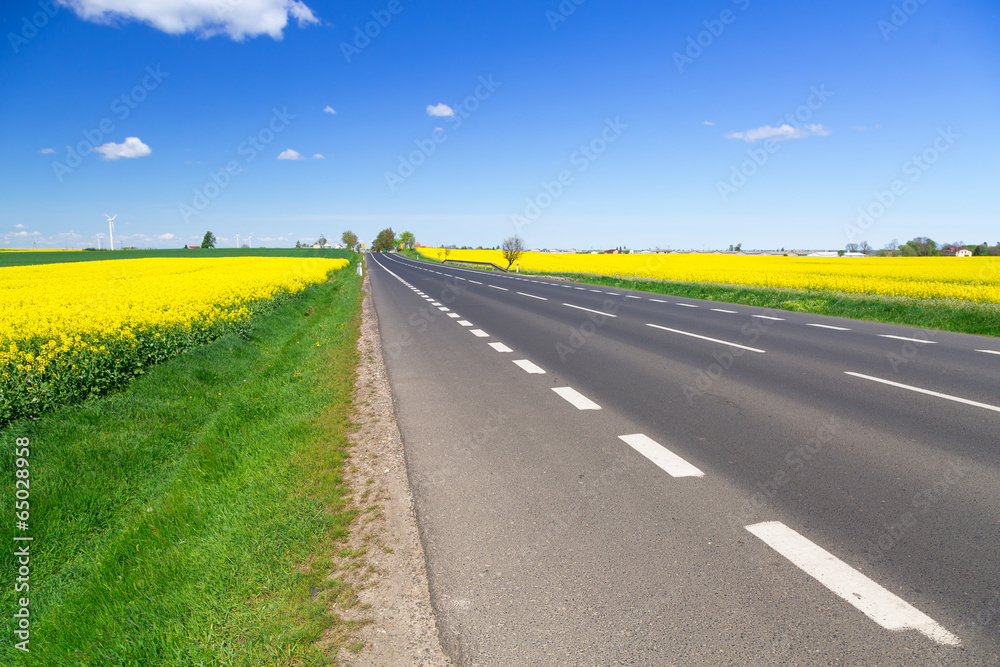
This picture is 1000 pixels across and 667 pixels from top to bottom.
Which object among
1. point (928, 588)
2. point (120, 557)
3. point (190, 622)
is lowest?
point (120, 557)

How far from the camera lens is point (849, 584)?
8.71 feet

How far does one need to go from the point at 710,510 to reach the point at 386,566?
2.06m

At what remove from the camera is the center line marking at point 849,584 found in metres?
2.35

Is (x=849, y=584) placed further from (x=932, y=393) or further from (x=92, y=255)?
(x=92, y=255)

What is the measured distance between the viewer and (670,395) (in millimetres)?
6410

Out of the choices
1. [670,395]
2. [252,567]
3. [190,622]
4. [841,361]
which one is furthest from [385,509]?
[841,361]

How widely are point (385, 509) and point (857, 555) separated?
2.81 m

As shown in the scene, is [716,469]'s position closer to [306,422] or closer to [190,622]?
[190,622]

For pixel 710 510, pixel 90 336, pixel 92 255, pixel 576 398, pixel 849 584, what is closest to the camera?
pixel 849 584

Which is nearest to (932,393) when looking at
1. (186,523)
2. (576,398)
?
(576,398)

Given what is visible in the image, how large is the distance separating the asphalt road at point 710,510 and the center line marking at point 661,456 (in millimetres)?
23

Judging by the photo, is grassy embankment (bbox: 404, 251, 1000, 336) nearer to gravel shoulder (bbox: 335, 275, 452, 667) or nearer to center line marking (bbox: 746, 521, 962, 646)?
center line marking (bbox: 746, 521, 962, 646)

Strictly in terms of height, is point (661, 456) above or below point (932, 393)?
below

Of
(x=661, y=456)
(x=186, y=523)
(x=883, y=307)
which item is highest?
(x=883, y=307)
